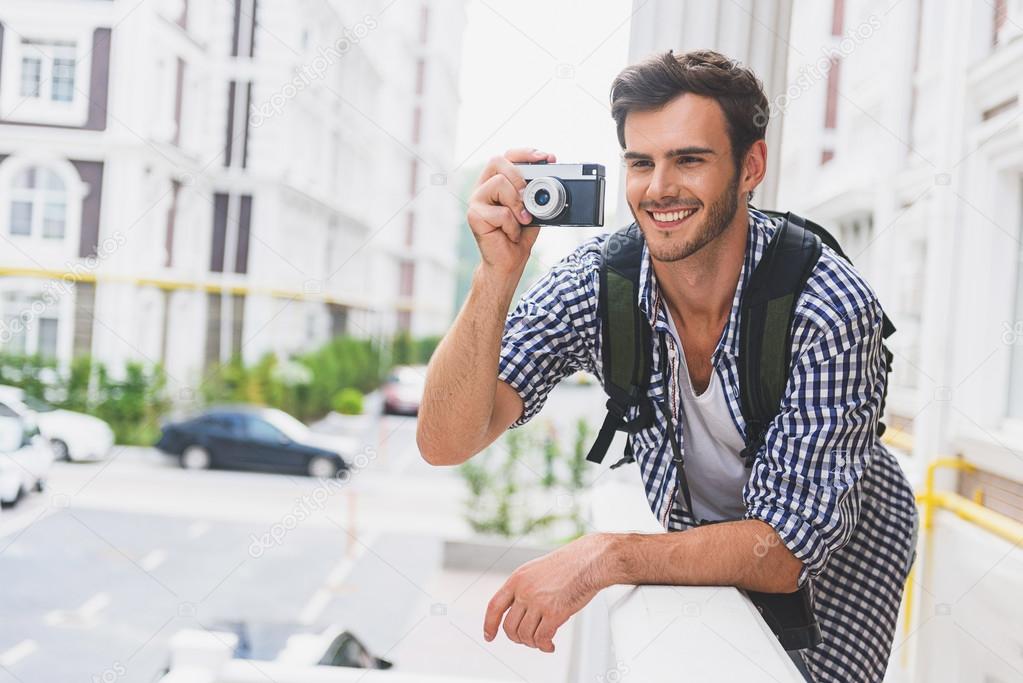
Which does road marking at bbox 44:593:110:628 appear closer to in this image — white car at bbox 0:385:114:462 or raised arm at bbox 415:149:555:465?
white car at bbox 0:385:114:462

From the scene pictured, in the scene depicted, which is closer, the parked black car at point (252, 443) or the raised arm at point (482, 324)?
the raised arm at point (482, 324)

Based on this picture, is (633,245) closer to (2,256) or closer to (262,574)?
(2,256)

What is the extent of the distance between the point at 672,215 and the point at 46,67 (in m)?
3.58

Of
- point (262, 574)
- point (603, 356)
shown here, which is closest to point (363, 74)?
point (262, 574)

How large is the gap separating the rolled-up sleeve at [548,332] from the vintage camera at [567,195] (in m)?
0.11

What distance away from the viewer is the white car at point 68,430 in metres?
4.20

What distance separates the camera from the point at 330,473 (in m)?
6.55

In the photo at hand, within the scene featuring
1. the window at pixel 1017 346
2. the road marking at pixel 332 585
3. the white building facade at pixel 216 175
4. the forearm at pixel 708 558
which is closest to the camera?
the forearm at pixel 708 558

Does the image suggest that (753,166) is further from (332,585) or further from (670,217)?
(332,585)

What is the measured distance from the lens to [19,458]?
10.8 feet

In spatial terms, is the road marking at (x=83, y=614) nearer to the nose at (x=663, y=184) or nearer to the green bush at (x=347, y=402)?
the green bush at (x=347, y=402)

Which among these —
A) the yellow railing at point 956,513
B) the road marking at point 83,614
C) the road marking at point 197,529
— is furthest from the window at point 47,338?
the yellow railing at point 956,513

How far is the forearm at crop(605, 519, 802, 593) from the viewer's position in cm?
72

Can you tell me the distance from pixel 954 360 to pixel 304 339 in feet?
21.1
